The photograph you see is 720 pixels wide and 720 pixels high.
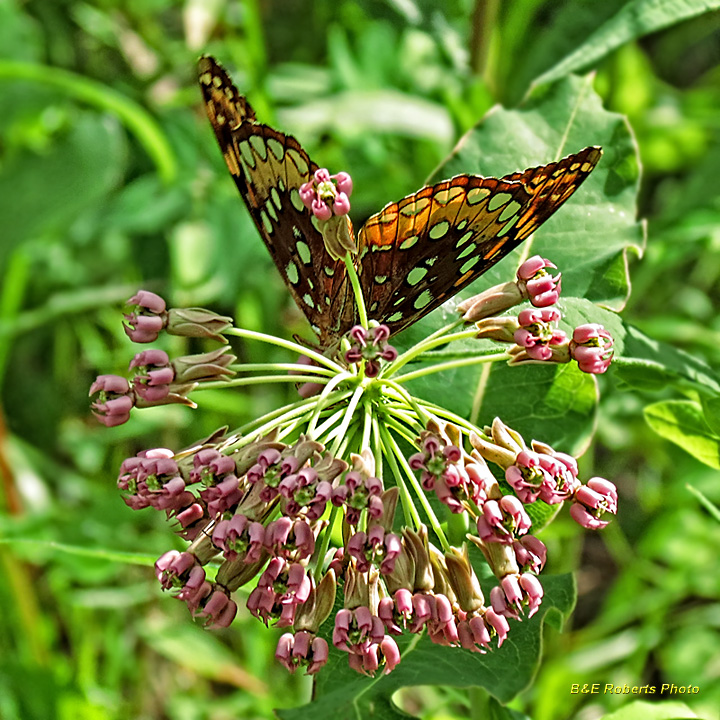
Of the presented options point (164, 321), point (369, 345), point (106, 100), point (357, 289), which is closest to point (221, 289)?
point (106, 100)

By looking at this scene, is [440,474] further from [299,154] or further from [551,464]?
[299,154]

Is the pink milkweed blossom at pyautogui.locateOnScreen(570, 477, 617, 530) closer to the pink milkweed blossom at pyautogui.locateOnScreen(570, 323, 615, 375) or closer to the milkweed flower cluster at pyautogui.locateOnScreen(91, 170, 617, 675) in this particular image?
the milkweed flower cluster at pyautogui.locateOnScreen(91, 170, 617, 675)

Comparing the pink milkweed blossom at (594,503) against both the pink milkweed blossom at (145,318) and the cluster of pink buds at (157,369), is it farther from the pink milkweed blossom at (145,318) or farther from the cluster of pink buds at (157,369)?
the pink milkweed blossom at (145,318)

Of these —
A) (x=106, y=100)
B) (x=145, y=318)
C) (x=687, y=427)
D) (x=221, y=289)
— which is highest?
(x=106, y=100)

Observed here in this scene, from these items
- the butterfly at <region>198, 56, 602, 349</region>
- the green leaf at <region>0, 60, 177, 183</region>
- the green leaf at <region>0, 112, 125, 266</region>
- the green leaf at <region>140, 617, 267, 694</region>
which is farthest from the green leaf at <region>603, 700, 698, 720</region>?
the green leaf at <region>0, 112, 125, 266</region>

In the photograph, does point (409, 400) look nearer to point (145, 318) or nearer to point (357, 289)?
point (357, 289)

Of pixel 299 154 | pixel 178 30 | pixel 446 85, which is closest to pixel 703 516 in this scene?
pixel 446 85
